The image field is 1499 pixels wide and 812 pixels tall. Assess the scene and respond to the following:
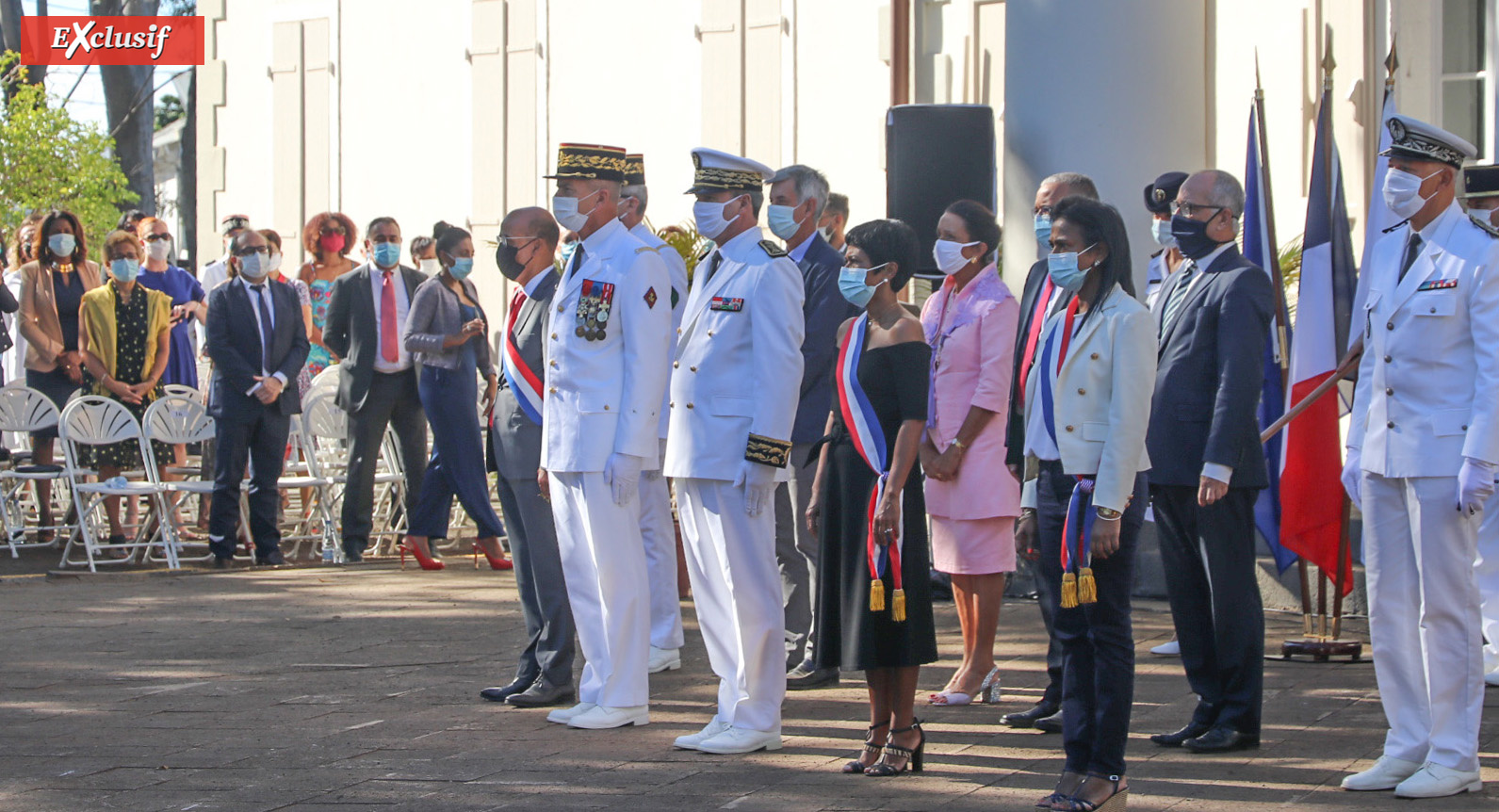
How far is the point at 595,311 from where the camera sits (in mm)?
6539

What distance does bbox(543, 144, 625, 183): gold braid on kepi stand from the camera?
676 centimetres

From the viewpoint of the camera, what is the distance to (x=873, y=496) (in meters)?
5.74

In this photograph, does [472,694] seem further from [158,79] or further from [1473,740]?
[158,79]

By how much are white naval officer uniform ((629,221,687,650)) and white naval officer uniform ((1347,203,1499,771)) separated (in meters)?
3.07

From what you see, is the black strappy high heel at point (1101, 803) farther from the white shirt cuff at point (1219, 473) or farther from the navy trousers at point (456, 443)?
the navy trousers at point (456, 443)

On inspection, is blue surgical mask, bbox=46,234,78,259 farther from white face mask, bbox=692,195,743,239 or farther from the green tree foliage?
the green tree foliage

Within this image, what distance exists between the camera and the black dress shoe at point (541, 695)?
23.1 ft

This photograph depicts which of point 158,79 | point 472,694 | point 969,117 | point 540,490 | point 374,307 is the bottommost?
point 472,694

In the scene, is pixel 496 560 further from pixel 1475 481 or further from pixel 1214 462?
pixel 1475 481

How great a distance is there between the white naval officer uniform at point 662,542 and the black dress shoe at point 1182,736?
95.9 inches

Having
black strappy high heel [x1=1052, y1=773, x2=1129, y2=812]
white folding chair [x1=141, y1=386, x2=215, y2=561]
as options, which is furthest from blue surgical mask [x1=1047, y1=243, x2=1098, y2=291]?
white folding chair [x1=141, y1=386, x2=215, y2=561]

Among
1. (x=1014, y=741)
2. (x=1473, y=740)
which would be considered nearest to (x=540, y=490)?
(x=1014, y=741)

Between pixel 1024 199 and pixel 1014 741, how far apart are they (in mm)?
4688

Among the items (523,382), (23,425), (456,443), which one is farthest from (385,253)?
(523,382)
